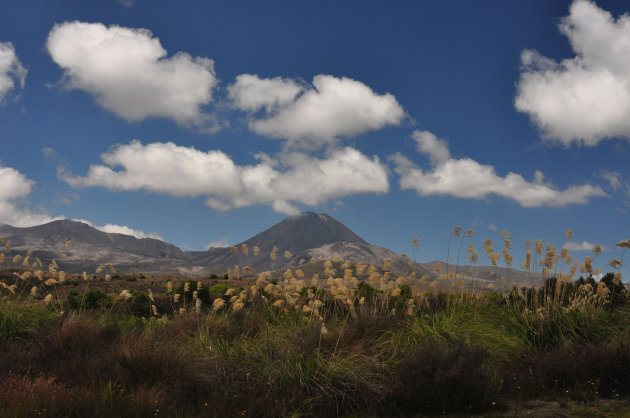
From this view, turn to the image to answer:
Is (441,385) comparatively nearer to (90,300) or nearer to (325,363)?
(325,363)

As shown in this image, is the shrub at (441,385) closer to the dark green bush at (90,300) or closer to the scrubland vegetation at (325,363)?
the scrubland vegetation at (325,363)

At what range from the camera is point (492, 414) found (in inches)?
285

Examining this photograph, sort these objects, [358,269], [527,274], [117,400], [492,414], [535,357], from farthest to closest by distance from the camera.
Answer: [527,274], [358,269], [535,357], [492,414], [117,400]

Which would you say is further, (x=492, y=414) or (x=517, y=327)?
(x=517, y=327)

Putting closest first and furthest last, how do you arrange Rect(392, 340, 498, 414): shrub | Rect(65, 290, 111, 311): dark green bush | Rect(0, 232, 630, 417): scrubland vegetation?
Rect(0, 232, 630, 417): scrubland vegetation, Rect(392, 340, 498, 414): shrub, Rect(65, 290, 111, 311): dark green bush

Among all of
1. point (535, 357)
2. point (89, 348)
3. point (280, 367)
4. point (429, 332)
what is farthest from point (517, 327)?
point (89, 348)

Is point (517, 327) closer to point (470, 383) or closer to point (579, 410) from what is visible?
point (579, 410)

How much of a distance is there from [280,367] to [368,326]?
8.61 ft

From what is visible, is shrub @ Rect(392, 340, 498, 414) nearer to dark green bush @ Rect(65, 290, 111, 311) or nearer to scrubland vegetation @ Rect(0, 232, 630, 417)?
scrubland vegetation @ Rect(0, 232, 630, 417)

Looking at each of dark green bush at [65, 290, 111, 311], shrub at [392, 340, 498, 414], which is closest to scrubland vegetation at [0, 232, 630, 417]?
Answer: shrub at [392, 340, 498, 414]

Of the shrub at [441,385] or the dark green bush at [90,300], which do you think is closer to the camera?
the shrub at [441,385]

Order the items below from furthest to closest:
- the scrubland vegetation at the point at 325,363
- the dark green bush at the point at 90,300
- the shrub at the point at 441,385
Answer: the dark green bush at the point at 90,300 → the shrub at the point at 441,385 → the scrubland vegetation at the point at 325,363

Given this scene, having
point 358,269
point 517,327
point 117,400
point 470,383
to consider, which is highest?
point 358,269

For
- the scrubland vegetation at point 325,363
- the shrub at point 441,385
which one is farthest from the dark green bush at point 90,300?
the shrub at point 441,385
